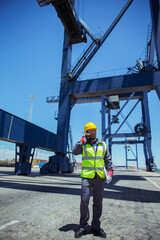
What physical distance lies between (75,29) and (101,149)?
2210 cm

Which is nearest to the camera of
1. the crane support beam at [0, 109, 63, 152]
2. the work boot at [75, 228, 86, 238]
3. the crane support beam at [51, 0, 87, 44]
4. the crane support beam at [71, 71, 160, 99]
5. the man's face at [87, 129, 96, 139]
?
the work boot at [75, 228, 86, 238]

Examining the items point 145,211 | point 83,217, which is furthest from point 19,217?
point 145,211

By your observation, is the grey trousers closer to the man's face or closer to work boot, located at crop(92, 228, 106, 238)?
work boot, located at crop(92, 228, 106, 238)

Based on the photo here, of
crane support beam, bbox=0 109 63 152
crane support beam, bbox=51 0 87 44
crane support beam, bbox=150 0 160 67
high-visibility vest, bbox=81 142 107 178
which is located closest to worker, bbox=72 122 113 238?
high-visibility vest, bbox=81 142 107 178

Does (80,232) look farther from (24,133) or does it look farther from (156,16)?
(156,16)

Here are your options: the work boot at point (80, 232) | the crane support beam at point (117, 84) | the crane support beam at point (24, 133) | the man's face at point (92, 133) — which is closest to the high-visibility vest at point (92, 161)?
the man's face at point (92, 133)

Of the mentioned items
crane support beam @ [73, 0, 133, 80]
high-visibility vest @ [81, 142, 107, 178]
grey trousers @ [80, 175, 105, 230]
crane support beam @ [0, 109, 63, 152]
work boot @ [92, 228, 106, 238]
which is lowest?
work boot @ [92, 228, 106, 238]

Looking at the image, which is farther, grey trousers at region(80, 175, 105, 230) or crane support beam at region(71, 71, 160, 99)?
crane support beam at region(71, 71, 160, 99)

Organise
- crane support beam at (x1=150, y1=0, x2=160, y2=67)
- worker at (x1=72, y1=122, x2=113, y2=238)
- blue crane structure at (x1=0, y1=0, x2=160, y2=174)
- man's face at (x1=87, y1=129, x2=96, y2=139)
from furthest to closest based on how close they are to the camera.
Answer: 1. crane support beam at (x1=150, y1=0, x2=160, y2=67)
2. blue crane structure at (x1=0, y1=0, x2=160, y2=174)
3. man's face at (x1=87, y1=129, x2=96, y2=139)
4. worker at (x1=72, y1=122, x2=113, y2=238)

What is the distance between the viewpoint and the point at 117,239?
2.36 meters

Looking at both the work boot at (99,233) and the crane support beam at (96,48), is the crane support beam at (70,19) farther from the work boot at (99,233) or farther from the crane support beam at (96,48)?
the work boot at (99,233)

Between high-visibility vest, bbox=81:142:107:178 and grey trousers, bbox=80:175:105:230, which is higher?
high-visibility vest, bbox=81:142:107:178

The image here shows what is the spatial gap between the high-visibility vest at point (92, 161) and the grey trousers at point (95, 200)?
9 cm

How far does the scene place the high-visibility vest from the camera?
2.70 m
